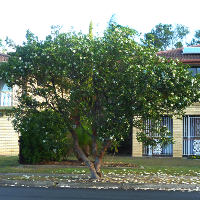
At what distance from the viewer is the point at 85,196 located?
10117mm

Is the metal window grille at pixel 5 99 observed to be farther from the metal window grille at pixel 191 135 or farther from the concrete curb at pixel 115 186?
the concrete curb at pixel 115 186

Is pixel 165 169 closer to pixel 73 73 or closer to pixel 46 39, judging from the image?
pixel 73 73

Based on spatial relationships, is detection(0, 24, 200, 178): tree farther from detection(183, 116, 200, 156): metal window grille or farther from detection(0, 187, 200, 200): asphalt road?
detection(183, 116, 200, 156): metal window grille

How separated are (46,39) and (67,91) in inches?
66.3

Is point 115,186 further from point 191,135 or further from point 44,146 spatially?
point 191,135

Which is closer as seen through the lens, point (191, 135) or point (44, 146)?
point (44, 146)

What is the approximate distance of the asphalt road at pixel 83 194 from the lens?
9826mm

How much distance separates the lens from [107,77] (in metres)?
11.8

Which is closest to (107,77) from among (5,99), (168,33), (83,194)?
(83,194)

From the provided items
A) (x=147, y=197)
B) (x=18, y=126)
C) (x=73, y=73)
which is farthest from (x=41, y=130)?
(x=147, y=197)

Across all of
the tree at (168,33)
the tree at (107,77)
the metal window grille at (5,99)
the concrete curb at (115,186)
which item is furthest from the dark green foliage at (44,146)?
the tree at (168,33)

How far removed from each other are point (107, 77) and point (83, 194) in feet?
10.8

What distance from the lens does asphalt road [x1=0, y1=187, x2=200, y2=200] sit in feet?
32.2

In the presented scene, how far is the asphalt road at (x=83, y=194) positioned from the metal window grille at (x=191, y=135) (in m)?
11.4
